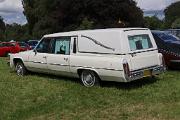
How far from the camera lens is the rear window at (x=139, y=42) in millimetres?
11844

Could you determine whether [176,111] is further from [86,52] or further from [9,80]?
[9,80]

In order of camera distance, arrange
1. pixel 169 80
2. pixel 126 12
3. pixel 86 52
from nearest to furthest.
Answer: pixel 86 52, pixel 169 80, pixel 126 12

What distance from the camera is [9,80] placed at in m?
14.2

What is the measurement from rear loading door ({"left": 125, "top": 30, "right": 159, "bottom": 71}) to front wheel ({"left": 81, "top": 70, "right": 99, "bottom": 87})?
1.26 metres

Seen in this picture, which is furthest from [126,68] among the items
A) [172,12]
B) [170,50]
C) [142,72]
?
[172,12]

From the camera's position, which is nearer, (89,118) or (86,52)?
(89,118)

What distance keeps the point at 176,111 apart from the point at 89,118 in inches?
72.2

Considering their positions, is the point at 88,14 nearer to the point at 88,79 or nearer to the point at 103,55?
the point at 88,79

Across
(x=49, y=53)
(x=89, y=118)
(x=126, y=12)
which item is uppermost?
(x=126, y=12)

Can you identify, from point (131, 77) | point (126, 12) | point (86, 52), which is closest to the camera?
point (131, 77)

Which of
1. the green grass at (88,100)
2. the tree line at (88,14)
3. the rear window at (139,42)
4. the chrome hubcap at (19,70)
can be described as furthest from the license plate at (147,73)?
the tree line at (88,14)

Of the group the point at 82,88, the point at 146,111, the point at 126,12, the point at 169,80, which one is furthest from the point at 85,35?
the point at 126,12

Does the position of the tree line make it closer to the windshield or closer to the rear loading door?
the windshield

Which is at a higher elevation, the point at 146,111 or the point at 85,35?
the point at 85,35
